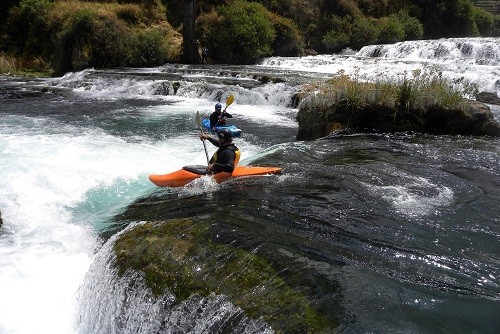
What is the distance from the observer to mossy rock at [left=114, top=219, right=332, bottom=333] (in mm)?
2930

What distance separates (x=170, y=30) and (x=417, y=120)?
17197 millimetres

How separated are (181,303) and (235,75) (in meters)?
13.4

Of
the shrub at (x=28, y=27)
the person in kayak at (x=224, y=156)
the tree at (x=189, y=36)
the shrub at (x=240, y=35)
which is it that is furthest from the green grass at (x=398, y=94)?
the shrub at (x=28, y=27)

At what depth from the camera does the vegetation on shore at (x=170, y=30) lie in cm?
1900

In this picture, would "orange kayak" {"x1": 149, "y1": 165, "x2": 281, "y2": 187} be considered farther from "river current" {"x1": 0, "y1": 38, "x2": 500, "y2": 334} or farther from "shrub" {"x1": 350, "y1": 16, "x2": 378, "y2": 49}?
"shrub" {"x1": 350, "y1": 16, "x2": 378, "y2": 49}

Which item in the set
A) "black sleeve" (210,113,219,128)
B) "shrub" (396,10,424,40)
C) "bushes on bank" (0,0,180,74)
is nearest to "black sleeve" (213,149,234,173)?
"black sleeve" (210,113,219,128)

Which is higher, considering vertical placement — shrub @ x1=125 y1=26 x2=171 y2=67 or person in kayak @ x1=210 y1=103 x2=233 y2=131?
shrub @ x1=125 y1=26 x2=171 y2=67

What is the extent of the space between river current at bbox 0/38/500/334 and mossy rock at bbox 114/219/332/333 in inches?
4.7

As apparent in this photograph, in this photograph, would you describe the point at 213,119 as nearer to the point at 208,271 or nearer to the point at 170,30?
the point at 208,271

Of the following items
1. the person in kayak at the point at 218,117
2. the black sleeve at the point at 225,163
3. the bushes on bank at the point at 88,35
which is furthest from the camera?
the bushes on bank at the point at 88,35

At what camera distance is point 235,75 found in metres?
16.0

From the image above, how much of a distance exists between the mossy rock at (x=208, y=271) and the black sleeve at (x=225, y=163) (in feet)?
5.30

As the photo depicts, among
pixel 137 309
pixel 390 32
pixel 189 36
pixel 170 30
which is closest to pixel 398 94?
pixel 137 309

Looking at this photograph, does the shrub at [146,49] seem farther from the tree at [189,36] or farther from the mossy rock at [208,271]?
the mossy rock at [208,271]
